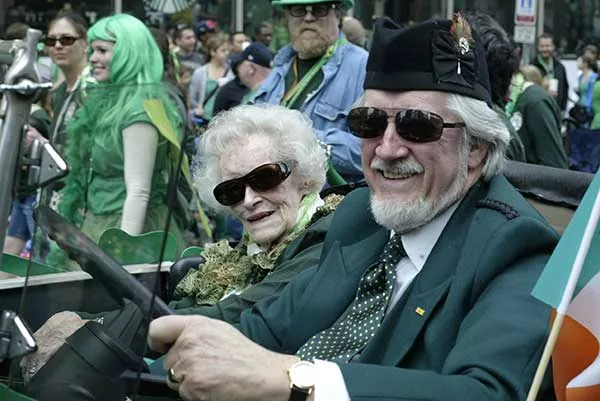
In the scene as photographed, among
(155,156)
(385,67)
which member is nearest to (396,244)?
(385,67)

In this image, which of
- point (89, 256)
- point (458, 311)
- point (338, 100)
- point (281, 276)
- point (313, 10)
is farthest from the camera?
point (313, 10)

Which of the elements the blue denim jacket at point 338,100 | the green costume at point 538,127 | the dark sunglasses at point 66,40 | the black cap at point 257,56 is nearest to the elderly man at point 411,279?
the blue denim jacket at point 338,100

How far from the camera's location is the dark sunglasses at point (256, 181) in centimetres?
427

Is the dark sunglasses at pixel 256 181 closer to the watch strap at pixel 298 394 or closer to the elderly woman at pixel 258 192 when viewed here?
the elderly woman at pixel 258 192

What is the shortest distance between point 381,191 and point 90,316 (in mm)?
943

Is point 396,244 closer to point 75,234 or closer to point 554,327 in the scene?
point 554,327

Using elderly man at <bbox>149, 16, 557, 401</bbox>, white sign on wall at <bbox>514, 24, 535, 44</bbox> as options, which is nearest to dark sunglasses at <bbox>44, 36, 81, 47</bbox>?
elderly man at <bbox>149, 16, 557, 401</bbox>

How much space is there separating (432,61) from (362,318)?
2.08 ft

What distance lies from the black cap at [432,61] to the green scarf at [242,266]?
102 cm

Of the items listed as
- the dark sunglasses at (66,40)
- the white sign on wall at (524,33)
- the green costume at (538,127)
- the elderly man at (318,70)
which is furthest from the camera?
the white sign on wall at (524,33)

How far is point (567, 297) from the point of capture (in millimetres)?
A: 2598

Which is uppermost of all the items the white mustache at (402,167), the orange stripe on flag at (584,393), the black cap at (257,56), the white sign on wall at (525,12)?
the white mustache at (402,167)

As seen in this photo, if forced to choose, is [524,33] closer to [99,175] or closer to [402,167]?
[402,167]

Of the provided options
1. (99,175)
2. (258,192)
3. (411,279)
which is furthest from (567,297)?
(258,192)
